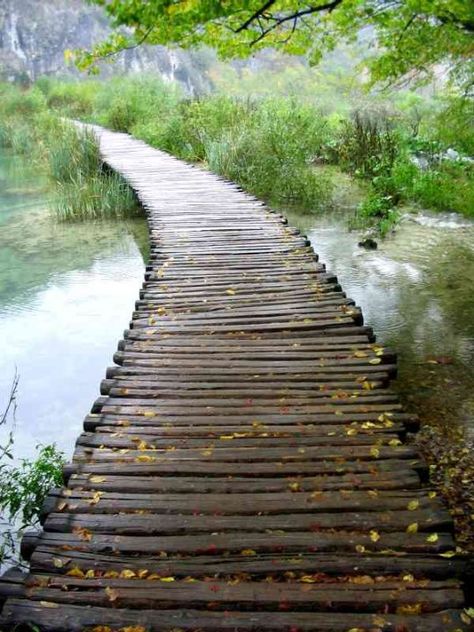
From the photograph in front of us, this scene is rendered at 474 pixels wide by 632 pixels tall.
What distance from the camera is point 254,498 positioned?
2.78m

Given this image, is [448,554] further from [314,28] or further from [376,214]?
[376,214]

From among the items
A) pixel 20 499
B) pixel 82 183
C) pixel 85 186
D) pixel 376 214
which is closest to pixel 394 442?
pixel 20 499

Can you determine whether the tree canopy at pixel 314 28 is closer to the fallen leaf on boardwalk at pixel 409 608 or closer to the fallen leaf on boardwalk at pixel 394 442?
the fallen leaf on boardwalk at pixel 394 442

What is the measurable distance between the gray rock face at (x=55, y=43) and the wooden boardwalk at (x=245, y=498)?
35831 mm

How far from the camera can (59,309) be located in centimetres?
721

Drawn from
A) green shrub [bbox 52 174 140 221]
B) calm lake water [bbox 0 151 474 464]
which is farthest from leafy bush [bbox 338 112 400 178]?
green shrub [bbox 52 174 140 221]

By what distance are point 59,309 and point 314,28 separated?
4.45m

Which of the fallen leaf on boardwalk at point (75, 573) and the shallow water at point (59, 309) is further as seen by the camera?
the shallow water at point (59, 309)

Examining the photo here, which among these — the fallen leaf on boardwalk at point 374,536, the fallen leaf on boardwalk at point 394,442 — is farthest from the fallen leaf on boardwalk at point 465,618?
the fallen leaf on boardwalk at point 394,442

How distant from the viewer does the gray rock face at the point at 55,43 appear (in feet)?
127

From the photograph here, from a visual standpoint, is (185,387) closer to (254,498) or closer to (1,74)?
(254,498)

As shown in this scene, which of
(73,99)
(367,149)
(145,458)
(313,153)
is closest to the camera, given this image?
(145,458)

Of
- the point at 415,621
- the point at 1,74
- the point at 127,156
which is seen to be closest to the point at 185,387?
the point at 415,621

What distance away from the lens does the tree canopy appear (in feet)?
13.4
